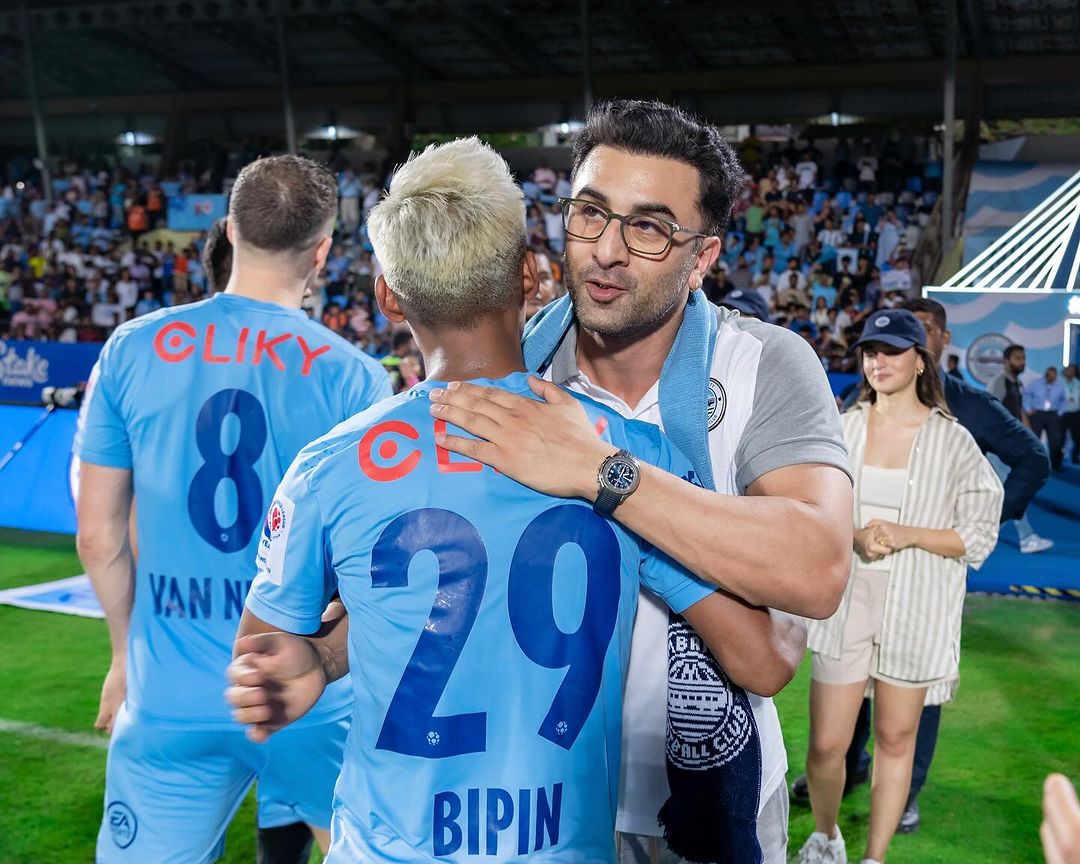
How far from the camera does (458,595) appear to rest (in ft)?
5.26

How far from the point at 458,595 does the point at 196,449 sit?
4.39ft

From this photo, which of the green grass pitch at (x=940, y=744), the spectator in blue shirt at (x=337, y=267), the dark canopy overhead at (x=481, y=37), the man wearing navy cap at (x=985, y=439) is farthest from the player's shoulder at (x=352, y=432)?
the dark canopy overhead at (x=481, y=37)

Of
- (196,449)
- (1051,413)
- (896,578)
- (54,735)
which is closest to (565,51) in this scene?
(1051,413)

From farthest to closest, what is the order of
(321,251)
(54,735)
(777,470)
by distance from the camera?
(54,735) → (321,251) → (777,470)

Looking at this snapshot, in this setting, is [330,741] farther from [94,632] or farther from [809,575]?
[94,632]

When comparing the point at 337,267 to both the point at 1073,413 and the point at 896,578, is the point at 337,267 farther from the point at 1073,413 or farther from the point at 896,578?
the point at 896,578

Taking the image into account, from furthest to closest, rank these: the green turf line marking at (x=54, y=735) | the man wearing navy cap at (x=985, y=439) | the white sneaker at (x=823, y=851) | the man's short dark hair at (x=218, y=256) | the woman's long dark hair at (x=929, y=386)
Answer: the green turf line marking at (x=54, y=735)
the man wearing navy cap at (x=985, y=439)
the woman's long dark hair at (x=929, y=386)
the white sneaker at (x=823, y=851)
the man's short dark hair at (x=218, y=256)

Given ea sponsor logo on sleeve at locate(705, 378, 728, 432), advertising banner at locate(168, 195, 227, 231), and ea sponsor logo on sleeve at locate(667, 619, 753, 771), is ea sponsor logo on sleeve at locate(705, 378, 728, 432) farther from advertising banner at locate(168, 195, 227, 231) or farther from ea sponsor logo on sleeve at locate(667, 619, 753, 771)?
advertising banner at locate(168, 195, 227, 231)

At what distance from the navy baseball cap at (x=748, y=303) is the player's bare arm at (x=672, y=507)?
2.53 meters

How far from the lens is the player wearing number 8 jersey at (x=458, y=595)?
1604mm

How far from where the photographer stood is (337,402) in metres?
2.78

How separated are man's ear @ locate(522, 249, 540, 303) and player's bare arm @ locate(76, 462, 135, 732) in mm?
1473

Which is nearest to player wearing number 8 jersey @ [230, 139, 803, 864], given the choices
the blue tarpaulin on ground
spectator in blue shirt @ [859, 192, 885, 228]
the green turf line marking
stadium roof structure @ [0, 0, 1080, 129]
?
the green turf line marking

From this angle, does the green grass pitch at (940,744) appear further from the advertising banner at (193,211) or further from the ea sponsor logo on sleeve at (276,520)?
the advertising banner at (193,211)
